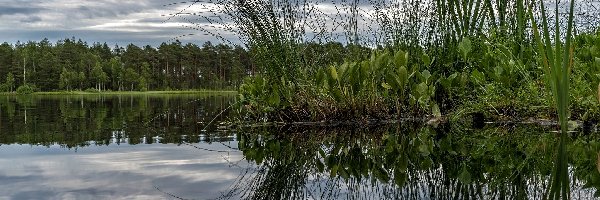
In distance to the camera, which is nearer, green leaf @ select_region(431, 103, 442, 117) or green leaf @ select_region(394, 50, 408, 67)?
green leaf @ select_region(394, 50, 408, 67)

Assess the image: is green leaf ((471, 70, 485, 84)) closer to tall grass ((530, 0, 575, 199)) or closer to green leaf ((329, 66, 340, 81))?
green leaf ((329, 66, 340, 81))

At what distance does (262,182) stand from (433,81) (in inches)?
116

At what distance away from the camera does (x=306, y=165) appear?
8.16ft

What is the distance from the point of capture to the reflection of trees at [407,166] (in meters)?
1.83

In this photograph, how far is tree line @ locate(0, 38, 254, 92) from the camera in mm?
74750

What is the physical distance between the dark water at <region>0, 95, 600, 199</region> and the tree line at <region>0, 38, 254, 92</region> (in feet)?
226

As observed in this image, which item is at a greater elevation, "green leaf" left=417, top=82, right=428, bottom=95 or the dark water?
"green leaf" left=417, top=82, right=428, bottom=95

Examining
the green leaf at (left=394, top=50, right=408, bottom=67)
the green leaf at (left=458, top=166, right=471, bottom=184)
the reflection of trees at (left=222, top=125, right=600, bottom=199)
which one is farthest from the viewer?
the green leaf at (left=394, top=50, right=408, bottom=67)

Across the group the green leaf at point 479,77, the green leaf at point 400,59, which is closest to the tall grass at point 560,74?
the green leaf at point 479,77

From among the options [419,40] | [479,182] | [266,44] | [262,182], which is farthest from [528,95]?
[262,182]

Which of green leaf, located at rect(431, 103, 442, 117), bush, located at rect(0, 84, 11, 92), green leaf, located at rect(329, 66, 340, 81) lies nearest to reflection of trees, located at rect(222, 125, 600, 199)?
green leaf, located at rect(329, 66, 340, 81)

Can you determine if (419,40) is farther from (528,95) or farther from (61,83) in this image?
(61,83)

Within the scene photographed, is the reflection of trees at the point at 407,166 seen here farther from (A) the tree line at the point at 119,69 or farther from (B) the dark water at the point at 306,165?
(A) the tree line at the point at 119,69

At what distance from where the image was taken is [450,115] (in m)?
4.46
